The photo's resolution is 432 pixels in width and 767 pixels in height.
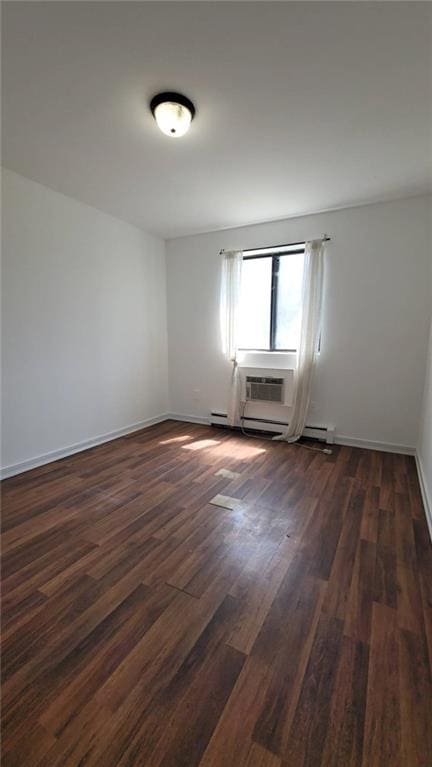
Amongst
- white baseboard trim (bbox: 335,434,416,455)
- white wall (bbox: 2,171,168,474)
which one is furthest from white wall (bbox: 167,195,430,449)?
white wall (bbox: 2,171,168,474)

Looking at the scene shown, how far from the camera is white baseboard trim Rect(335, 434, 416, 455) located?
328 centimetres

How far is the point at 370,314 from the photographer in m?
3.30

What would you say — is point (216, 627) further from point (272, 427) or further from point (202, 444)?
point (272, 427)

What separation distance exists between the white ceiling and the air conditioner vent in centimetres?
209

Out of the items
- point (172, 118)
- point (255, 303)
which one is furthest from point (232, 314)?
point (172, 118)

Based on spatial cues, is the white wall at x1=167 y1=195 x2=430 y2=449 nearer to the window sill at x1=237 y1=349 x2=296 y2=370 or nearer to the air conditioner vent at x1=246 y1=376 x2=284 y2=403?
the air conditioner vent at x1=246 y1=376 x2=284 y2=403

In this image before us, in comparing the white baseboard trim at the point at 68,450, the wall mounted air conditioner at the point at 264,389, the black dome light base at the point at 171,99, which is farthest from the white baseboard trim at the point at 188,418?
the black dome light base at the point at 171,99

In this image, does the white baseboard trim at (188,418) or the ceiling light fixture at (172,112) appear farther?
the white baseboard trim at (188,418)

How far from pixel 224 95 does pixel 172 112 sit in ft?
1.07

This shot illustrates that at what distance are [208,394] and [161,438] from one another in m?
0.99

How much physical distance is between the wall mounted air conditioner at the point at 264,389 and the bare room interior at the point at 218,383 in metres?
0.04

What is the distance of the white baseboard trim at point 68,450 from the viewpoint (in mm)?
2771

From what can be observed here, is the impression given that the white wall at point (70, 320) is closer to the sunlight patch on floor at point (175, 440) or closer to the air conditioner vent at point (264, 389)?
the sunlight patch on floor at point (175, 440)

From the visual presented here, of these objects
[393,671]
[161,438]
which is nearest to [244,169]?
[161,438]
